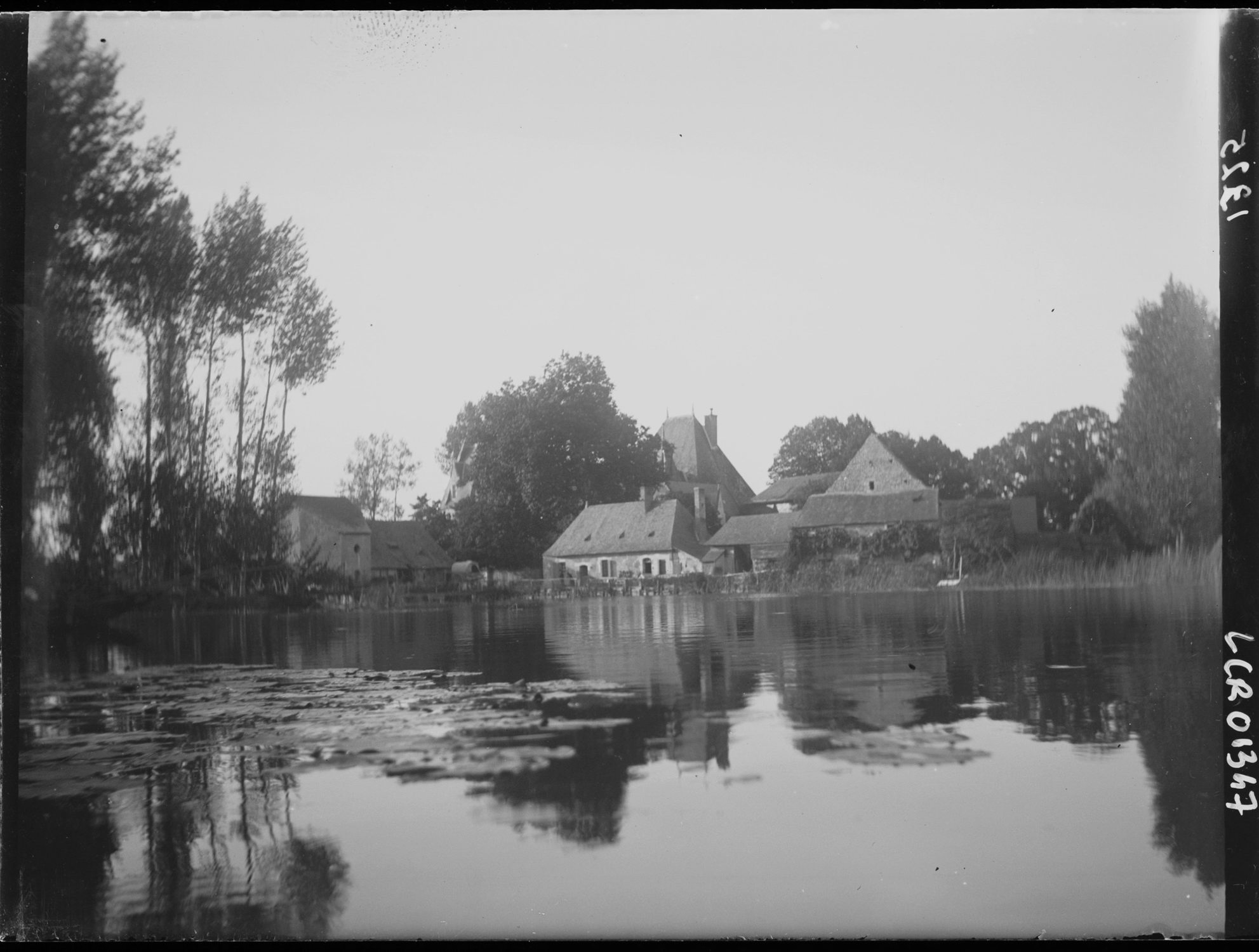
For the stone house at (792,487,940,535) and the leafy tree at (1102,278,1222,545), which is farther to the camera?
the stone house at (792,487,940,535)

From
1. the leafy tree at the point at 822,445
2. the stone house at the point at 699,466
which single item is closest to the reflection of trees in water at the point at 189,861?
the stone house at the point at 699,466

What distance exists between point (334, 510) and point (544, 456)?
1.08 m

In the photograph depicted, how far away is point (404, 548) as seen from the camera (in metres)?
4.89

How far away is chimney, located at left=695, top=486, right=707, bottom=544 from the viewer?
4863 millimetres

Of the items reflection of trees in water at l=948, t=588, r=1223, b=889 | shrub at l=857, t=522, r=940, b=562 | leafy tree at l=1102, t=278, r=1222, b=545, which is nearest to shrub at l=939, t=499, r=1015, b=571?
shrub at l=857, t=522, r=940, b=562

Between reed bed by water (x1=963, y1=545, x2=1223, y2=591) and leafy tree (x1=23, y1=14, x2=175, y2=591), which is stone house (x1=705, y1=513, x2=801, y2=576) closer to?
reed bed by water (x1=963, y1=545, x2=1223, y2=591)

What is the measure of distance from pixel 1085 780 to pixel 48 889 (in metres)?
4.22

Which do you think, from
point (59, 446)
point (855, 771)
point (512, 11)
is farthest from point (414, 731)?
point (512, 11)

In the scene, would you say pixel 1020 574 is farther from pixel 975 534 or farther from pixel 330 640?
pixel 330 640

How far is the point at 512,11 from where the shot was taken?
4.15 meters

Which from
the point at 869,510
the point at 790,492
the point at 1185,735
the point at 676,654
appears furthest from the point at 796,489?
the point at 1185,735

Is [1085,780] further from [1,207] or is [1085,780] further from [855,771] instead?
[1,207]

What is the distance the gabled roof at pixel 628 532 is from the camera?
4883 mm

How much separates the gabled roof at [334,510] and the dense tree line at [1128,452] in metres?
2.07
